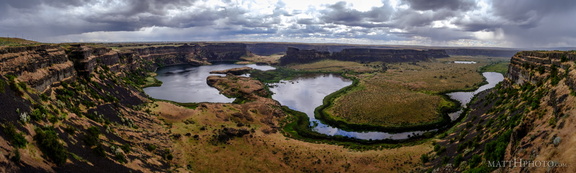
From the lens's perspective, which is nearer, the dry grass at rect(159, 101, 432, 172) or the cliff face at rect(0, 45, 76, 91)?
the cliff face at rect(0, 45, 76, 91)

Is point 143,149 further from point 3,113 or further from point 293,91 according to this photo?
point 293,91

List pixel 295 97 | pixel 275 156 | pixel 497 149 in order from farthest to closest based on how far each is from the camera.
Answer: pixel 295 97, pixel 275 156, pixel 497 149

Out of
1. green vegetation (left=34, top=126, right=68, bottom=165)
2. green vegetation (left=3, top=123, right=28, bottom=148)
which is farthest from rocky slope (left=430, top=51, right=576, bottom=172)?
green vegetation (left=3, top=123, right=28, bottom=148)

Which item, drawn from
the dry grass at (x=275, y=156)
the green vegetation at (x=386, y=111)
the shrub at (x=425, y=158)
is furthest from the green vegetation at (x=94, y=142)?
the green vegetation at (x=386, y=111)

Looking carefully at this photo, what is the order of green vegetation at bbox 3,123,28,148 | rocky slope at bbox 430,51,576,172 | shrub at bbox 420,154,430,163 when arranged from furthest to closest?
shrub at bbox 420,154,430,163
green vegetation at bbox 3,123,28,148
rocky slope at bbox 430,51,576,172

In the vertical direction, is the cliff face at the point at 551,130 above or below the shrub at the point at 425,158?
above

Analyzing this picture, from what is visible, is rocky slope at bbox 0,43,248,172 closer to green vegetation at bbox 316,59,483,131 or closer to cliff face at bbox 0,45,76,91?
cliff face at bbox 0,45,76,91

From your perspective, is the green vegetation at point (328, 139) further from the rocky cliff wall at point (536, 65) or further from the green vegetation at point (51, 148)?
the green vegetation at point (51, 148)

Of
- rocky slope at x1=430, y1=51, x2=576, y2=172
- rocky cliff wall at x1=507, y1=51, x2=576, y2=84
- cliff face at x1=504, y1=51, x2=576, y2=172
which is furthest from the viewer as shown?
rocky cliff wall at x1=507, y1=51, x2=576, y2=84

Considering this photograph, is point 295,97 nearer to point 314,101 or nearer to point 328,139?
point 314,101

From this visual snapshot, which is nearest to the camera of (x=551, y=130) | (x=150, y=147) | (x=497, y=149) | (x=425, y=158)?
(x=551, y=130)

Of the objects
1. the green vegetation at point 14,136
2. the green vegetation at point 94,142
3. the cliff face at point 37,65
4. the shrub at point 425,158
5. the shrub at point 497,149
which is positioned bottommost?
the shrub at point 425,158

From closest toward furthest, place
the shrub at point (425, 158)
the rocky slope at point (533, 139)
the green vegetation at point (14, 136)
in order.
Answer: the rocky slope at point (533, 139) → the green vegetation at point (14, 136) → the shrub at point (425, 158)

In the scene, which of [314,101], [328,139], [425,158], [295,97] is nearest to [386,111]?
[328,139]
